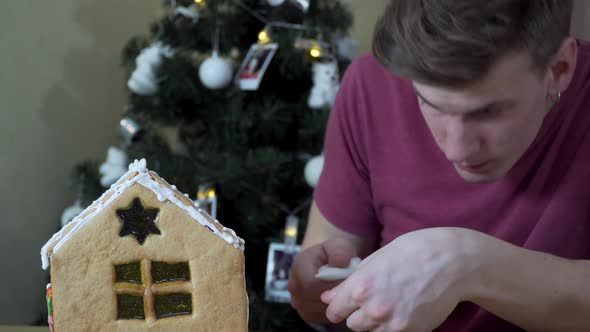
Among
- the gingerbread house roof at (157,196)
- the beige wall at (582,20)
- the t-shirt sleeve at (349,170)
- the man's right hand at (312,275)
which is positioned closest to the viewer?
the gingerbread house roof at (157,196)

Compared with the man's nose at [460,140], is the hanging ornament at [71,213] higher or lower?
lower

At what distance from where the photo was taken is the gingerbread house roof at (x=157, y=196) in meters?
0.72

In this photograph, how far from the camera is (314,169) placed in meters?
1.91

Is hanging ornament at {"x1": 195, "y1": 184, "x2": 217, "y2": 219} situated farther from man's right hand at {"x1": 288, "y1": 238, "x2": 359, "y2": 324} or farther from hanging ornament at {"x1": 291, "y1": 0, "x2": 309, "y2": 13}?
man's right hand at {"x1": 288, "y1": 238, "x2": 359, "y2": 324}

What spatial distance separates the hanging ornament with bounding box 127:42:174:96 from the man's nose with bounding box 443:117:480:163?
132cm

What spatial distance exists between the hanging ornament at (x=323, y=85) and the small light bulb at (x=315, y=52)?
29 mm

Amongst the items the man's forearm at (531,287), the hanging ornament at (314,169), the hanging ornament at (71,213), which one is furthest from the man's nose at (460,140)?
the hanging ornament at (71,213)

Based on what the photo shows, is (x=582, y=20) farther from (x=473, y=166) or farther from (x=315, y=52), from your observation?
(x=473, y=166)

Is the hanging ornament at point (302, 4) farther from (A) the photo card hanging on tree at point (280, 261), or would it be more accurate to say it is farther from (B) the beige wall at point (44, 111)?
(B) the beige wall at point (44, 111)

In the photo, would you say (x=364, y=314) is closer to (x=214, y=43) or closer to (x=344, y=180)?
(x=344, y=180)

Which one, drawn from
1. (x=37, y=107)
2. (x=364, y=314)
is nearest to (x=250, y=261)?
(x=37, y=107)

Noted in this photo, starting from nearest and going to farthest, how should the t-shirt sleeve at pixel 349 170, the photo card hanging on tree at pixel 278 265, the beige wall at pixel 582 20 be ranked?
the t-shirt sleeve at pixel 349 170
the beige wall at pixel 582 20
the photo card hanging on tree at pixel 278 265

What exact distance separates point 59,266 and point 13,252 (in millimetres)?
1605

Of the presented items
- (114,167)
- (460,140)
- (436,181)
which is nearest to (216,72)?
(114,167)
